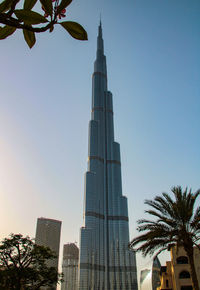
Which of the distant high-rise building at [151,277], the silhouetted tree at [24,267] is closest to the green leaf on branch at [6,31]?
the silhouetted tree at [24,267]

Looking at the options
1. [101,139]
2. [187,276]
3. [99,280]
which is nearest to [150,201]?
[187,276]

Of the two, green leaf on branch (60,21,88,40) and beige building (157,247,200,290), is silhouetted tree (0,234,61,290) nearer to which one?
beige building (157,247,200,290)

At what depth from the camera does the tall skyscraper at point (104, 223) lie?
142750 mm

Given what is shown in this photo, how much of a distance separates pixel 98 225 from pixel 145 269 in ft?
141

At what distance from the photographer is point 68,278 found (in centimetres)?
18988

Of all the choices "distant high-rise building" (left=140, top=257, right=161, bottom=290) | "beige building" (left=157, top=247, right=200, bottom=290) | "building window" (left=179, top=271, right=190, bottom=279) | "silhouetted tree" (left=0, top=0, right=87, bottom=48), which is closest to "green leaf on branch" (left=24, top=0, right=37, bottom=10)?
"silhouetted tree" (left=0, top=0, right=87, bottom=48)

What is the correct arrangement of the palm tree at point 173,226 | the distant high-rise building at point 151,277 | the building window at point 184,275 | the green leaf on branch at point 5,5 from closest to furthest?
the green leaf on branch at point 5,5, the palm tree at point 173,226, the building window at point 184,275, the distant high-rise building at point 151,277

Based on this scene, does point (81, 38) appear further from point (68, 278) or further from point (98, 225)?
point (68, 278)

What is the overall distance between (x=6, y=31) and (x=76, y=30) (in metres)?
0.55

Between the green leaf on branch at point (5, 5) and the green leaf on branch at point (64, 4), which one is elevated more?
the green leaf on branch at point (64, 4)

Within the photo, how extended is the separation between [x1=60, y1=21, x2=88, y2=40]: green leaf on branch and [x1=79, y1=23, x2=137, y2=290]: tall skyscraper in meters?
152

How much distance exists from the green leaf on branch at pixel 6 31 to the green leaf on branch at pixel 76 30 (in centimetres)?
42

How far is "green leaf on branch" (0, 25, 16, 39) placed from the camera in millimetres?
1876

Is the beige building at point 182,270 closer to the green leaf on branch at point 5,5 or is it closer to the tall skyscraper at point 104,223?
the green leaf on branch at point 5,5
